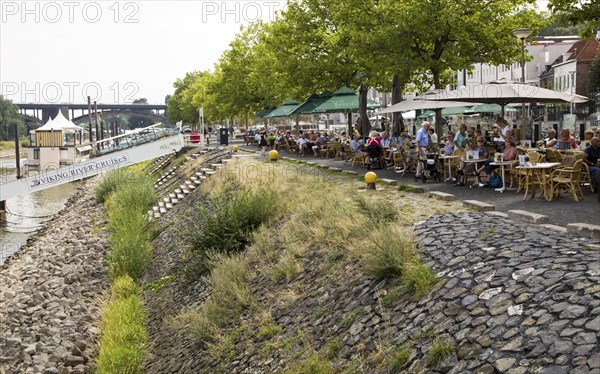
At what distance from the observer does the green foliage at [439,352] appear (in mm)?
7543

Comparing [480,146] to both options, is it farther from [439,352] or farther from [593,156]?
[439,352]

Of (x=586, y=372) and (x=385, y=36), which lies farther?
(x=385, y=36)

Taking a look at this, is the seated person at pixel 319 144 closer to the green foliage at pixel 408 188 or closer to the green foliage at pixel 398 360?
the green foliage at pixel 408 188

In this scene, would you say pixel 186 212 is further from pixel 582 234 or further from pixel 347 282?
pixel 582 234

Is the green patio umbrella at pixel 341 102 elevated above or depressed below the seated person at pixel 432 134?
above

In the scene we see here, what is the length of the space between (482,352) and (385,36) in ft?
69.8

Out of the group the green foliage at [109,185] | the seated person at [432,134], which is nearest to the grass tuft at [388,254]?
the seated person at [432,134]

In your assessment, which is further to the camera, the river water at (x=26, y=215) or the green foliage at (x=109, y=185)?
the green foliage at (x=109, y=185)

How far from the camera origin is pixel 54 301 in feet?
62.6

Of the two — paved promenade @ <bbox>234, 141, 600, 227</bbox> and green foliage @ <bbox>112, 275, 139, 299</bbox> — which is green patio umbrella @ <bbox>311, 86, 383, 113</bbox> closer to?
paved promenade @ <bbox>234, 141, 600, 227</bbox>

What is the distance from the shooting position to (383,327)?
9.04 metres

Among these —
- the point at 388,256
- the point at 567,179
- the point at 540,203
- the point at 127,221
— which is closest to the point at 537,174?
the point at 567,179

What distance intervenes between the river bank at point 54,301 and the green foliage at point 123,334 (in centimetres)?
48

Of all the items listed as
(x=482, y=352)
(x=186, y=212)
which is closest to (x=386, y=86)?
(x=186, y=212)
